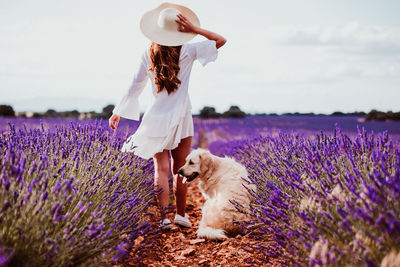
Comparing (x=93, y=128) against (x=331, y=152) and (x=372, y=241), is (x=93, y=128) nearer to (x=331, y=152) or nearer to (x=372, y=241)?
(x=331, y=152)

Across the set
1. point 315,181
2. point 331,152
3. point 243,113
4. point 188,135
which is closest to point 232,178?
point 188,135

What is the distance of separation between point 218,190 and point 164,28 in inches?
56.0

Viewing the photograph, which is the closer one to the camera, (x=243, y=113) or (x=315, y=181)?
(x=315, y=181)

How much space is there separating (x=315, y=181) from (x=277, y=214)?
276mm

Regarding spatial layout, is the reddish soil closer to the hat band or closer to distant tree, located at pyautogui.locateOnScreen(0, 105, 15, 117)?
the hat band

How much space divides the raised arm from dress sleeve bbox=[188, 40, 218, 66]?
7 centimetres

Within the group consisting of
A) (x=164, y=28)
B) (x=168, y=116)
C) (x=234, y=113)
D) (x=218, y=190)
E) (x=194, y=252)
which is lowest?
(x=194, y=252)

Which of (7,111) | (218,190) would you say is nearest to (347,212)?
(218,190)

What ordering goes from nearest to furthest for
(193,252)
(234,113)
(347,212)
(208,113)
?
(347,212)
(193,252)
(234,113)
(208,113)

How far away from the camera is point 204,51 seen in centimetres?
296

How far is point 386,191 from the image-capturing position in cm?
152

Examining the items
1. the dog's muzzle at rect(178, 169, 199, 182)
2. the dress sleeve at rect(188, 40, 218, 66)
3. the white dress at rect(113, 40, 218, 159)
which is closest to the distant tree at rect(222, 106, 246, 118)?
the dog's muzzle at rect(178, 169, 199, 182)

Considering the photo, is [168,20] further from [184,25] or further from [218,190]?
[218,190]

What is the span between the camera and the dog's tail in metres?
2.92
